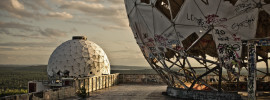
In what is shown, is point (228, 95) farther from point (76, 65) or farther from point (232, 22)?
point (76, 65)

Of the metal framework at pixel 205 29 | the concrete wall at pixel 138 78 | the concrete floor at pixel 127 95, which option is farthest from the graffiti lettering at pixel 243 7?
the concrete wall at pixel 138 78

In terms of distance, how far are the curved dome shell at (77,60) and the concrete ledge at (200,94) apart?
15.9 metres

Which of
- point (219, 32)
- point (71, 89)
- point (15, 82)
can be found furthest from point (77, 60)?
point (15, 82)

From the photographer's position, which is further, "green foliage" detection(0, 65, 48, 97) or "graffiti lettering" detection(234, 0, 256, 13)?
"green foliage" detection(0, 65, 48, 97)

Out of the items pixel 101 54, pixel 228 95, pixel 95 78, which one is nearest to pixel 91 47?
pixel 101 54

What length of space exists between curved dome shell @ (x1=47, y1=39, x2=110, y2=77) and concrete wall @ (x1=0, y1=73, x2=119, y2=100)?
4799 mm

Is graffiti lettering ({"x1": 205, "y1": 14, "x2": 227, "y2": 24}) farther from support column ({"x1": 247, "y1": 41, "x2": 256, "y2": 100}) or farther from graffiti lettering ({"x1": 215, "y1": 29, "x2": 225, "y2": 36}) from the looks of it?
support column ({"x1": 247, "y1": 41, "x2": 256, "y2": 100})

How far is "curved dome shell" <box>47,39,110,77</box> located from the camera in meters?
31.2

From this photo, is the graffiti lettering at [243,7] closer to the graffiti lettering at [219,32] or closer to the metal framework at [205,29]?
the metal framework at [205,29]

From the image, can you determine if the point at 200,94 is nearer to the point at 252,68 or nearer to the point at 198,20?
the point at 252,68

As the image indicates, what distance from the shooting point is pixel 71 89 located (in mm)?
17219

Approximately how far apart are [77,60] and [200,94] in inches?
746

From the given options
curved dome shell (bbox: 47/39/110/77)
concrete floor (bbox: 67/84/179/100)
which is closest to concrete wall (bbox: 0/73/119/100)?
concrete floor (bbox: 67/84/179/100)

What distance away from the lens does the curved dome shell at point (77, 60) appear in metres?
31.2
